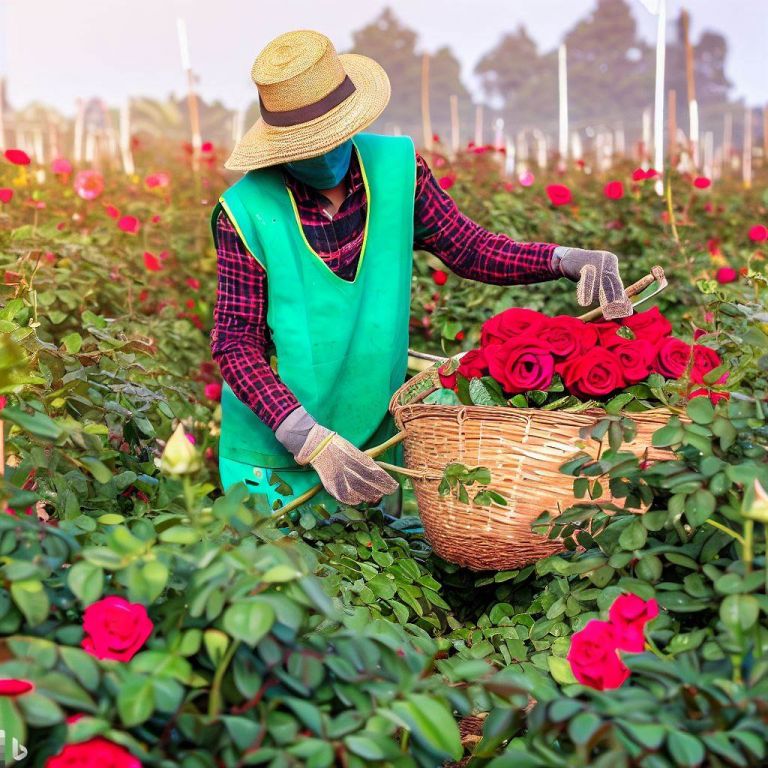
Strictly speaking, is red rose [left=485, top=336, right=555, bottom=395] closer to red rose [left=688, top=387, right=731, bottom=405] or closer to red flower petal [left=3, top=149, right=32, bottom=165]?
red rose [left=688, top=387, right=731, bottom=405]

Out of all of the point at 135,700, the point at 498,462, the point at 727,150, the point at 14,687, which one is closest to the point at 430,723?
the point at 135,700

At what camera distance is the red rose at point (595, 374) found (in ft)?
5.30

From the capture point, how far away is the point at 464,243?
2254mm

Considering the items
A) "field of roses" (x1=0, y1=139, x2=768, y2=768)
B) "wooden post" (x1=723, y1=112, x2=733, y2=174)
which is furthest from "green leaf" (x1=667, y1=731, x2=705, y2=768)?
"wooden post" (x1=723, y1=112, x2=733, y2=174)

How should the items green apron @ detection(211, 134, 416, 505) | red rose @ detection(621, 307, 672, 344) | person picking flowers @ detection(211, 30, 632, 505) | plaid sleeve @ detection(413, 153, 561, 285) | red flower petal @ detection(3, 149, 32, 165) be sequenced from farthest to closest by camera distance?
red flower petal @ detection(3, 149, 32, 165)
plaid sleeve @ detection(413, 153, 561, 285)
green apron @ detection(211, 134, 416, 505)
person picking flowers @ detection(211, 30, 632, 505)
red rose @ detection(621, 307, 672, 344)

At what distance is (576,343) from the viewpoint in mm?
1692

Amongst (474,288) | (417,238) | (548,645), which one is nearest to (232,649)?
(548,645)

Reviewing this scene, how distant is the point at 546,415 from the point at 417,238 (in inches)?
33.0

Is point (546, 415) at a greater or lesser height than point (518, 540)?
greater

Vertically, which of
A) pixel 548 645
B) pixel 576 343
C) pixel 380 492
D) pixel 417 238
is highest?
pixel 417 238

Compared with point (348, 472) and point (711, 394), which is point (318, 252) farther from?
point (711, 394)

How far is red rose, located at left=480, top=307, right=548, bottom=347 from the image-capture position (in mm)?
1760

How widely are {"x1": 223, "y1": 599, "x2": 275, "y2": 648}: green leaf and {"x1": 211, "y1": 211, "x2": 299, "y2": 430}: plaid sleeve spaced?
96 cm

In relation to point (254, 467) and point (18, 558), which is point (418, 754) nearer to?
point (18, 558)
